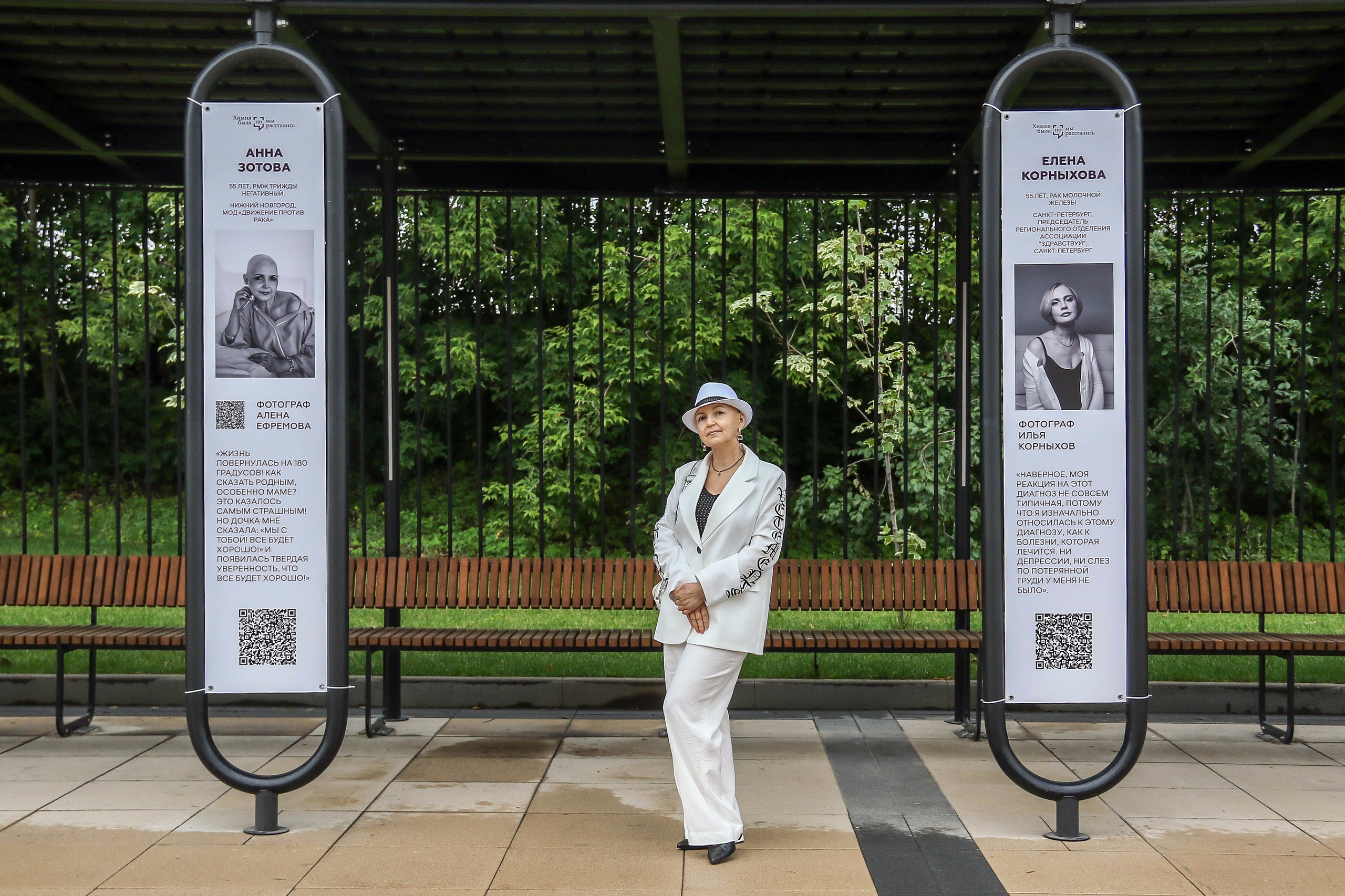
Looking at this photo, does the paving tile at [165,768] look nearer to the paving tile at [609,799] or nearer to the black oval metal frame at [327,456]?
the black oval metal frame at [327,456]

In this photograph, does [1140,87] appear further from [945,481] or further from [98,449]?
[98,449]

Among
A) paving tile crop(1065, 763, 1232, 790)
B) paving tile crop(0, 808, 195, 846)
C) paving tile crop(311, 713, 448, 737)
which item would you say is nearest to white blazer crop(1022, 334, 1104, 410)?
paving tile crop(1065, 763, 1232, 790)

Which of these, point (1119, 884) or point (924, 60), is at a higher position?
point (924, 60)

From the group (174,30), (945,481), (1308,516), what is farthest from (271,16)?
(1308,516)

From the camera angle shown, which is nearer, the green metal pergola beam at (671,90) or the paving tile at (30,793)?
the paving tile at (30,793)

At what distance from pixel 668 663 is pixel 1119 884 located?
1832 mm

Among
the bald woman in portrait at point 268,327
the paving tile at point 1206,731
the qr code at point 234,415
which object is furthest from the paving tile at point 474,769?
the paving tile at point 1206,731

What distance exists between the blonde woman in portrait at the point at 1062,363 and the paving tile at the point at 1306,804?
203 centimetres

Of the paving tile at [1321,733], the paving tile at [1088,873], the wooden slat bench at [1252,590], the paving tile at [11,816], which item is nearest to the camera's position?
the paving tile at [1088,873]

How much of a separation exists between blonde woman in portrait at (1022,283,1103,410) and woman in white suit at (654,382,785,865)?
1.12 meters

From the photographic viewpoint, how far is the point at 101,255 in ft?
60.1

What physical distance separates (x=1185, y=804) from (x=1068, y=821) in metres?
0.90

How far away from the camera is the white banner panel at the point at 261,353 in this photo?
4812mm

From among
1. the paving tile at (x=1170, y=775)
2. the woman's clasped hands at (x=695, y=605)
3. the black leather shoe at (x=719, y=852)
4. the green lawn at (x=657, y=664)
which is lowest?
the paving tile at (x=1170, y=775)
